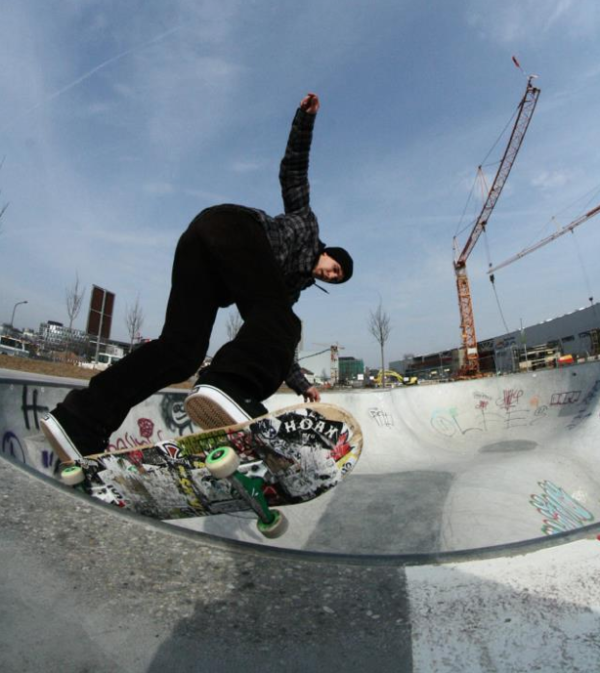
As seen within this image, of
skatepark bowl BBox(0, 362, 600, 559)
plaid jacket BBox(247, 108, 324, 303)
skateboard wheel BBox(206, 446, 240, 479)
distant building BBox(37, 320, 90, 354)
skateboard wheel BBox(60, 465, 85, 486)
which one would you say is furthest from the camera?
distant building BBox(37, 320, 90, 354)

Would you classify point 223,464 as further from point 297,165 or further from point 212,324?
point 297,165

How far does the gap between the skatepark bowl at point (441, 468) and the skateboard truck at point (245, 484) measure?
1.27 ft

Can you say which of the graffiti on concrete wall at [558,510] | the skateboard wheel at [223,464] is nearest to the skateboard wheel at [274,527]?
the skateboard wheel at [223,464]

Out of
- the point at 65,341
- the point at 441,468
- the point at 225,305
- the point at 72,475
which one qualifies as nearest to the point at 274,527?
the point at 72,475

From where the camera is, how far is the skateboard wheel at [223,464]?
42.6 inches

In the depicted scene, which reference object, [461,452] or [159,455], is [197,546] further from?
[461,452]

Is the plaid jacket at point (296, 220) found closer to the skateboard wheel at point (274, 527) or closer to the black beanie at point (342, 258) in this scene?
the black beanie at point (342, 258)

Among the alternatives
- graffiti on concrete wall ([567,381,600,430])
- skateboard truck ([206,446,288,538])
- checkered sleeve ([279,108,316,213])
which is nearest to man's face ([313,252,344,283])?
checkered sleeve ([279,108,316,213])

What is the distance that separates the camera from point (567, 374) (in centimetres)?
787

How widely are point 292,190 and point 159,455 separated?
124 cm

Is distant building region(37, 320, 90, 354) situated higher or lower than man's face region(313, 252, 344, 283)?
higher

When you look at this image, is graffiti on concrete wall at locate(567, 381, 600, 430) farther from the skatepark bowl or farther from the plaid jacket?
the plaid jacket

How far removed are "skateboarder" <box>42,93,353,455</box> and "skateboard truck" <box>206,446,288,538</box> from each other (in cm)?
15

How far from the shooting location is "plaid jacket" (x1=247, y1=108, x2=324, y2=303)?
1730 millimetres
